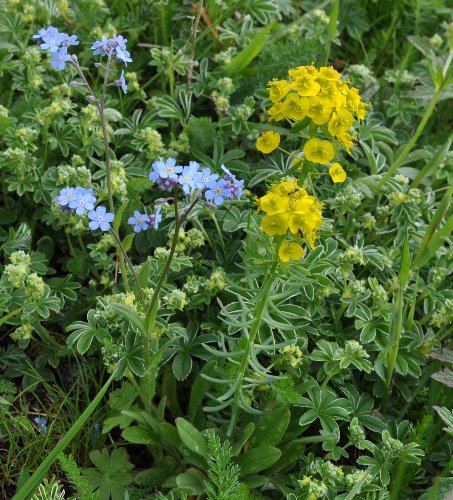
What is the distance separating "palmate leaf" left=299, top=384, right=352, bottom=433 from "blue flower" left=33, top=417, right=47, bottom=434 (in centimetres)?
82

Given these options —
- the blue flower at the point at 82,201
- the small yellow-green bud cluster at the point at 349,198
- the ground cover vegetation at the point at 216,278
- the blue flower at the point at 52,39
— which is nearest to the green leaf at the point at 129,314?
the ground cover vegetation at the point at 216,278

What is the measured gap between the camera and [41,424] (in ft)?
7.73

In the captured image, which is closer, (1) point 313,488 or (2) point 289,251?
(2) point 289,251

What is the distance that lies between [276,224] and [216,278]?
2.21ft

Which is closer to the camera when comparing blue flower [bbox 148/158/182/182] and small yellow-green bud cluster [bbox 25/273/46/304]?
blue flower [bbox 148/158/182/182]

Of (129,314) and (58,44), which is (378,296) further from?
(58,44)

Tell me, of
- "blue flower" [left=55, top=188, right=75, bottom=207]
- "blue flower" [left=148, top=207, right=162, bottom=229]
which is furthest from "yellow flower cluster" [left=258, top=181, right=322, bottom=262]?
"blue flower" [left=55, top=188, right=75, bottom=207]

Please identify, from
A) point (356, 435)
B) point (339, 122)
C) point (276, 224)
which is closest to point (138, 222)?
point (276, 224)

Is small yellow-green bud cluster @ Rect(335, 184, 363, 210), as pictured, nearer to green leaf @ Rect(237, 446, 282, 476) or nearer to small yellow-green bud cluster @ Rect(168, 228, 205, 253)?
small yellow-green bud cluster @ Rect(168, 228, 205, 253)

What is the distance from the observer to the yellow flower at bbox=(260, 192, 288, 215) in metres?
1.73

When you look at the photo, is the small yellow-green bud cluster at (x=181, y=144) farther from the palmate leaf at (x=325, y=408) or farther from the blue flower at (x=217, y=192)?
the palmate leaf at (x=325, y=408)

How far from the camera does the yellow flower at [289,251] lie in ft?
5.94

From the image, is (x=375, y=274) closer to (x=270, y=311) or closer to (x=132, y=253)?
(x=270, y=311)

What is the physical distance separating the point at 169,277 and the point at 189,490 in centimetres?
76
